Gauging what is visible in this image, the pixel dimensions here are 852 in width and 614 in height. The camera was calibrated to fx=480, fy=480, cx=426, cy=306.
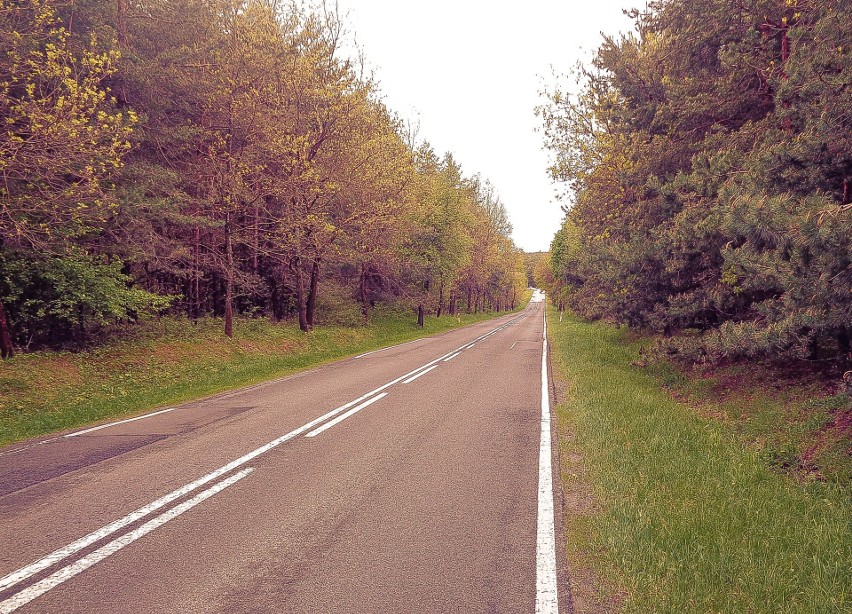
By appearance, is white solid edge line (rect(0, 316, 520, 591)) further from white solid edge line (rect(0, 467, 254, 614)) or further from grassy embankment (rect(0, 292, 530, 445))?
grassy embankment (rect(0, 292, 530, 445))

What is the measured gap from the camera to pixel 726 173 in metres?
8.01

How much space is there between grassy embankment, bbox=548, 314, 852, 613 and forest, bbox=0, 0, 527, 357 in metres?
10.4

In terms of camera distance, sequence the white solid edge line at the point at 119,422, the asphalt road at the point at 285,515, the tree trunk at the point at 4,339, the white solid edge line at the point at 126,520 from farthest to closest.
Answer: the tree trunk at the point at 4,339, the white solid edge line at the point at 119,422, the white solid edge line at the point at 126,520, the asphalt road at the point at 285,515

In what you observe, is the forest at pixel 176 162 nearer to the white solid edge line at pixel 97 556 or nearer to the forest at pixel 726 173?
the white solid edge line at pixel 97 556

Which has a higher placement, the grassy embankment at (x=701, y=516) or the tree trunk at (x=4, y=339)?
the tree trunk at (x=4, y=339)

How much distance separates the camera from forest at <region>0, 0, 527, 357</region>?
31.6 ft

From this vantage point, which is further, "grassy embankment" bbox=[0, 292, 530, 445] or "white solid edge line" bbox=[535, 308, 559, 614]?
"grassy embankment" bbox=[0, 292, 530, 445]

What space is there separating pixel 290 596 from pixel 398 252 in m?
27.5

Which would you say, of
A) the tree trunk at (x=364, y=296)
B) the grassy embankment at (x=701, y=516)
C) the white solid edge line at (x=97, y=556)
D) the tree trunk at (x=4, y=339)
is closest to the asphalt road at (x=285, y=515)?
the white solid edge line at (x=97, y=556)

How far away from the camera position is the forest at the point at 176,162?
31.6 feet

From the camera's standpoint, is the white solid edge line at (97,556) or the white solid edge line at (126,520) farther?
the white solid edge line at (126,520)

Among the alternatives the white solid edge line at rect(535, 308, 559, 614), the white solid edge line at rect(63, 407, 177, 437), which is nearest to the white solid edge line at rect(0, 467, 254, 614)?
the white solid edge line at rect(535, 308, 559, 614)

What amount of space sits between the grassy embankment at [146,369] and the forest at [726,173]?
10.4 meters

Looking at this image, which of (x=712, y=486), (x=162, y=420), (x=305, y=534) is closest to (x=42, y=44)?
(x=162, y=420)
